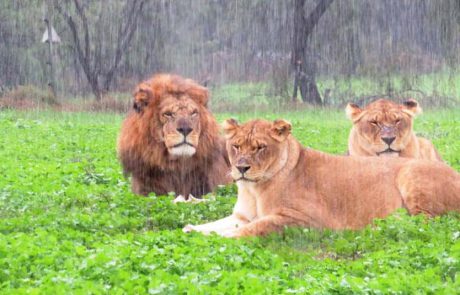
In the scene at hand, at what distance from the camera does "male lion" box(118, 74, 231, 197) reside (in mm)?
8820

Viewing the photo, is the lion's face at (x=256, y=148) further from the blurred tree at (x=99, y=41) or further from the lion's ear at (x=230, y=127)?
the blurred tree at (x=99, y=41)

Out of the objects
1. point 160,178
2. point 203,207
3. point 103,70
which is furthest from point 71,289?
point 103,70

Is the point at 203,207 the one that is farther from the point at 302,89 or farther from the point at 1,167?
the point at 302,89

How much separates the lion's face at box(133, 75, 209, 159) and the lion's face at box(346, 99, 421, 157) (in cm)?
153

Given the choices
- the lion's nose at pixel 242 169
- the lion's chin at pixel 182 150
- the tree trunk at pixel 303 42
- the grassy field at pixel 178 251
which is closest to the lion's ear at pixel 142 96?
the lion's chin at pixel 182 150

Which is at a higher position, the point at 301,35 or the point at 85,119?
the point at 301,35

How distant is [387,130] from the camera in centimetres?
899

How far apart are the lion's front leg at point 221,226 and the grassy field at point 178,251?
12.0 inches

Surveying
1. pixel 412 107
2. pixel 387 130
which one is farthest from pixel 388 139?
pixel 412 107

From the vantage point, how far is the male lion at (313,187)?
7559 millimetres

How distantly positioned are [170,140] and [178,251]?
2749 millimetres

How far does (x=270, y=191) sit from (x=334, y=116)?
1528cm

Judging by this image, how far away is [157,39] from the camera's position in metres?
34.3

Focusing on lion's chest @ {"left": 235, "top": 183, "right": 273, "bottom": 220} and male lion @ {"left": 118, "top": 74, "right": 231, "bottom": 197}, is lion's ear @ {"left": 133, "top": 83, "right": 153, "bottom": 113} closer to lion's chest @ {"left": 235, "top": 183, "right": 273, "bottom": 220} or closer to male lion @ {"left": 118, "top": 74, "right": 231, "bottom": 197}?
male lion @ {"left": 118, "top": 74, "right": 231, "bottom": 197}
